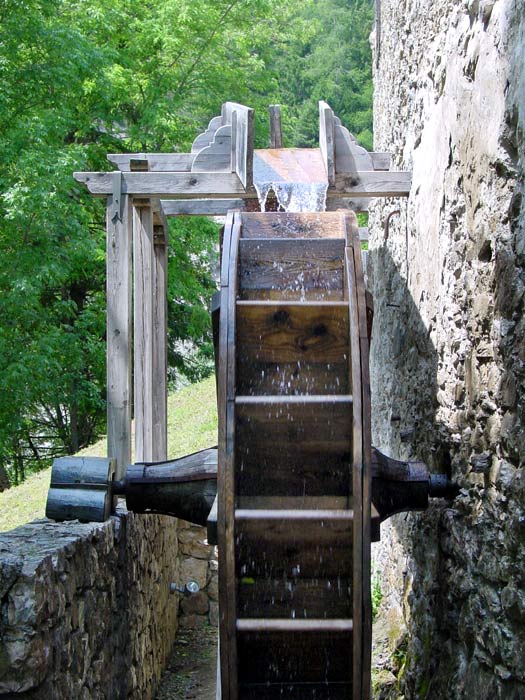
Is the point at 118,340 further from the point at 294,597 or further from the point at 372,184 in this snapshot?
the point at 294,597

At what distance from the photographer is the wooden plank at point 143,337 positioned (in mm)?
5090

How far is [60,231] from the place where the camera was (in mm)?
10711

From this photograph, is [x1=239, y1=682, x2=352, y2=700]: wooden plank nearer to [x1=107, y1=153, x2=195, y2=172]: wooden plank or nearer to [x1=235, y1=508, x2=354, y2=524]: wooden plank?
[x1=235, y1=508, x2=354, y2=524]: wooden plank

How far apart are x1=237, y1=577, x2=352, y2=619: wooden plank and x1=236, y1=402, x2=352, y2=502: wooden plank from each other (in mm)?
345

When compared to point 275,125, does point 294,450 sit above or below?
below

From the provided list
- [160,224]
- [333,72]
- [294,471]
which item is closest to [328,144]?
[160,224]

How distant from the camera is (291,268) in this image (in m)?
3.86

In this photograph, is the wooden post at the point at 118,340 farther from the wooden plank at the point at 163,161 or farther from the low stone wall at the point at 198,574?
the low stone wall at the point at 198,574

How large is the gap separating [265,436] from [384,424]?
3.20 meters

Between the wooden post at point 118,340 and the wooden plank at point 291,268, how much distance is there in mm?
971

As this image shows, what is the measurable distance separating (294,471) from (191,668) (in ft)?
9.23

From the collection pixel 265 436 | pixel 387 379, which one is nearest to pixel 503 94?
pixel 265 436

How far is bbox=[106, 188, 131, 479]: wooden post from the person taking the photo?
4.53 meters

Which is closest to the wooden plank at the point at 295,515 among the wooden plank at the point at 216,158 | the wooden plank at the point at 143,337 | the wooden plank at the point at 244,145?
the wooden plank at the point at 143,337
